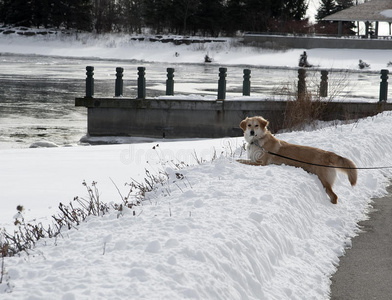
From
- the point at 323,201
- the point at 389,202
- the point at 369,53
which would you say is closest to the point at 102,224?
the point at 323,201

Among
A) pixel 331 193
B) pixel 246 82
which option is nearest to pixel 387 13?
pixel 246 82

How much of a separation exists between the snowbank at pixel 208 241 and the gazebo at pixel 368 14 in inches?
2332

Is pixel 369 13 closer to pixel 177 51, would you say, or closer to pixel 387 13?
pixel 387 13

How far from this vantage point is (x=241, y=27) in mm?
68750

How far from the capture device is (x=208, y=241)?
16.5ft

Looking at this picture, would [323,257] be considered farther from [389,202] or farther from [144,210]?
[389,202]

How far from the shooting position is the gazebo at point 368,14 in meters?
65.7

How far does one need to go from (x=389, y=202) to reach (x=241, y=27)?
203 feet

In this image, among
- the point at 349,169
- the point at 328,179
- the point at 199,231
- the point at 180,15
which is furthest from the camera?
the point at 180,15

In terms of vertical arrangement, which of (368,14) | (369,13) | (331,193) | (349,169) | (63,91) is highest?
(369,13)

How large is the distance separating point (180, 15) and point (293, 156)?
6077cm

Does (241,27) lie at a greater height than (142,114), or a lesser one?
greater

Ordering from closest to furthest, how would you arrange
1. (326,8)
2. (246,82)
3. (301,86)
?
(301,86) < (246,82) < (326,8)

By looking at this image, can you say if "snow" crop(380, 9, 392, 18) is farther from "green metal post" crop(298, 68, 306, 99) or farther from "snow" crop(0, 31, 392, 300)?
"snow" crop(0, 31, 392, 300)
